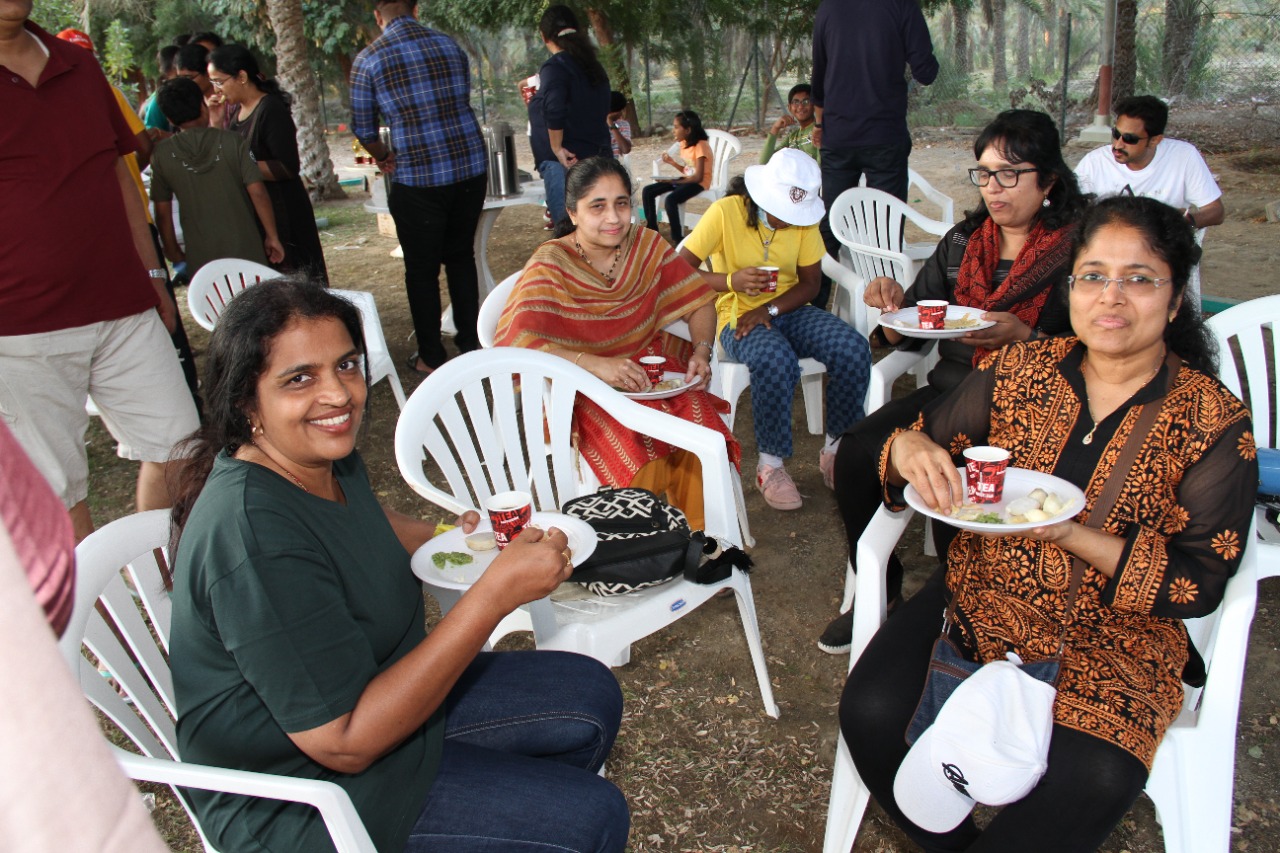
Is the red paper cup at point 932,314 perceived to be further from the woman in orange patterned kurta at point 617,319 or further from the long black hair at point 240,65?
the long black hair at point 240,65

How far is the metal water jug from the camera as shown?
6094 millimetres

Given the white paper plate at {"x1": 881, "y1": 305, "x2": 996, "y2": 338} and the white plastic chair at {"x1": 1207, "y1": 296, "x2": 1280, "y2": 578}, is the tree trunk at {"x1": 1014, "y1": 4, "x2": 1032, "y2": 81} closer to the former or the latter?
the white paper plate at {"x1": 881, "y1": 305, "x2": 996, "y2": 338}

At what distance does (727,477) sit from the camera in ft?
8.48

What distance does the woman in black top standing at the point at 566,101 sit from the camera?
6.03 meters

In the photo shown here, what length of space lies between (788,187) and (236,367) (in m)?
2.77

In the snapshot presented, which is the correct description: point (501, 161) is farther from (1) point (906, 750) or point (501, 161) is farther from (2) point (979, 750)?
(2) point (979, 750)

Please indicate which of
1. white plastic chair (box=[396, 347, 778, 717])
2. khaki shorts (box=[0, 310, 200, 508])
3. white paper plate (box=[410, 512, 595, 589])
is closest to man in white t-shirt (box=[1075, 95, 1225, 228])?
white plastic chair (box=[396, 347, 778, 717])

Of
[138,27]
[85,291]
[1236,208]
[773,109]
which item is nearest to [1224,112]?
[1236,208]

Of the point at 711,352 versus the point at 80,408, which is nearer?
the point at 80,408

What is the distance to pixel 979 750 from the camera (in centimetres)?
159

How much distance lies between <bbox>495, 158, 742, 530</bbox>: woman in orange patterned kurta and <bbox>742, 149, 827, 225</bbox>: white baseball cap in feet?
1.81

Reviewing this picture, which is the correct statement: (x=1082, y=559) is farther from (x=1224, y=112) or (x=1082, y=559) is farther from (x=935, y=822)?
(x=1224, y=112)

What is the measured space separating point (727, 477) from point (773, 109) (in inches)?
650

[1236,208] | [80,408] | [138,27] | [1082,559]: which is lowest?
[1236,208]
